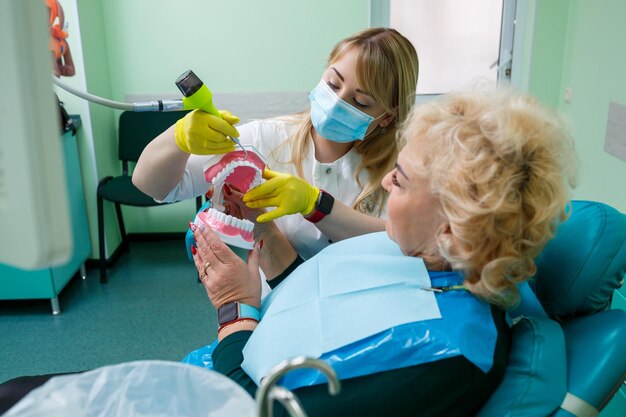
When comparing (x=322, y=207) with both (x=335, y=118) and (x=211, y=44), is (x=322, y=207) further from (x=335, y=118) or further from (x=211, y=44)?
(x=211, y=44)

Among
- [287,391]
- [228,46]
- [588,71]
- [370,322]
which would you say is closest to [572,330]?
[370,322]

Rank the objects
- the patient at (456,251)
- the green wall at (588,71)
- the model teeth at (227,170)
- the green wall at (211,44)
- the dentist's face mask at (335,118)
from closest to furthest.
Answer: the patient at (456,251) → the model teeth at (227,170) → the dentist's face mask at (335,118) → the green wall at (588,71) → the green wall at (211,44)

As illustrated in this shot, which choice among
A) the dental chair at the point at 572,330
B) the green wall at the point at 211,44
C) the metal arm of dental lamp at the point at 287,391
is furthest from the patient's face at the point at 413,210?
the green wall at the point at 211,44

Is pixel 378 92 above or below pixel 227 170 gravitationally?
above

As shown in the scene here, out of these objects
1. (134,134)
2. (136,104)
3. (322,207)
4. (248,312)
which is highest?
(136,104)

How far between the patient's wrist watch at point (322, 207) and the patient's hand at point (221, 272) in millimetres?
314

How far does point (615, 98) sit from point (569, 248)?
1.89 m

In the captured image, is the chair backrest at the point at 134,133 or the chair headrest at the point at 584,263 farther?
the chair backrest at the point at 134,133

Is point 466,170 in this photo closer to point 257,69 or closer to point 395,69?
point 395,69

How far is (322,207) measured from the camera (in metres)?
1.50

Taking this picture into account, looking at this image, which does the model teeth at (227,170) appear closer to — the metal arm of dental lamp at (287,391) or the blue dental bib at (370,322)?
the blue dental bib at (370,322)

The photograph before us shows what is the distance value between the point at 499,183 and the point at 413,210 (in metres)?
0.19

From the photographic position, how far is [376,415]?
3.05ft

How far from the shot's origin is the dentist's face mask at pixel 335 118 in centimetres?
157
